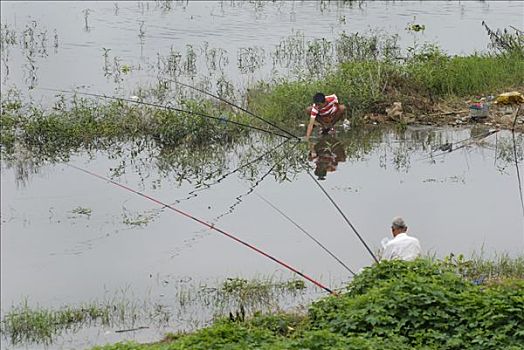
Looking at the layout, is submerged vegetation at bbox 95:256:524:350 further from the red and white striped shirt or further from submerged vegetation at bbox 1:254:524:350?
the red and white striped shirt

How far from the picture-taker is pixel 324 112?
1238 centimetres

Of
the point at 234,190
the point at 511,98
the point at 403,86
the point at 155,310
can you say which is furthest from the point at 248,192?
the point at 511,98

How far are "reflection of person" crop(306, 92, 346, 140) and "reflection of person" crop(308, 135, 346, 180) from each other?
0.53 feet

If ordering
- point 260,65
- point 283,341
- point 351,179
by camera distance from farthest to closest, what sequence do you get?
point 260,65 < point 351,179 < point 283,341

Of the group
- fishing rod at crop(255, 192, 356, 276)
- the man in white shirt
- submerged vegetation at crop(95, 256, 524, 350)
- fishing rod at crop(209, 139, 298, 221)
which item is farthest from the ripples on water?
submerged vegetation at crop(95, 256, 524, 350)

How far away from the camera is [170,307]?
7.63 meters

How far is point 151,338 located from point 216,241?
2.38 metres

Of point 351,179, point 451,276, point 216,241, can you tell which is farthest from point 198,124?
point 451,276

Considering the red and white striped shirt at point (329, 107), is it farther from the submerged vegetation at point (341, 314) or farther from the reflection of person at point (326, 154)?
the submerged vegetation at point (341, 314)

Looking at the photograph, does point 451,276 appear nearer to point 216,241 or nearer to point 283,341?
point 283,341

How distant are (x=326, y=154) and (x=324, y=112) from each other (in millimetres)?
555

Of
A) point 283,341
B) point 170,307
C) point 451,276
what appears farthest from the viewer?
point 170,307

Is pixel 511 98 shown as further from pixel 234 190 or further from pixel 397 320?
pixel 397 320

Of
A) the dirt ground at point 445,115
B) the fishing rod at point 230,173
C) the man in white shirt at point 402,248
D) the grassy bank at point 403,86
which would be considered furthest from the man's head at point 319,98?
the man in white shirt at point 402,248
